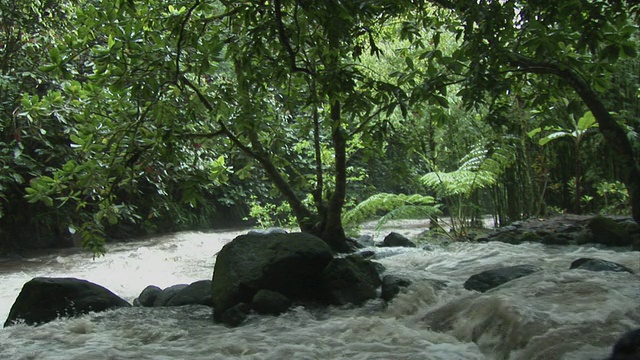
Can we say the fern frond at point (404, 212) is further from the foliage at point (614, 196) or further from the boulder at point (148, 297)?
the boulder at point (148, 297)

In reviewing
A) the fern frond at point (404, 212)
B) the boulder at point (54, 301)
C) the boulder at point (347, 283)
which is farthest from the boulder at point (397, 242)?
the boulder at point (54, 301)

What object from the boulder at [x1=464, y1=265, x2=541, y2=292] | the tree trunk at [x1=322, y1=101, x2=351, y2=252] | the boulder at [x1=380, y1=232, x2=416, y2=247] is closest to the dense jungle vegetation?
the tree trunk at [x1=322, y1=101, x2=351, y2=252]

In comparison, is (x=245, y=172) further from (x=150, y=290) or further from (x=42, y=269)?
(x=42, y=269)

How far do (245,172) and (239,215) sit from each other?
6.78 meters

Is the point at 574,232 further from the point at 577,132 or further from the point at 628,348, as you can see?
the point at 628,348

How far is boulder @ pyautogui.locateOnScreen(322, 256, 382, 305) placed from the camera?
13.5ft

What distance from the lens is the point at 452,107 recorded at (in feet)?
28.7

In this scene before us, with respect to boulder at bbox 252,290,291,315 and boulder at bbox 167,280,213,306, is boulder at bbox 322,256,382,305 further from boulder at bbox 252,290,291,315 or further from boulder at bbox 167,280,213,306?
boulder at bbox 167,280,213,306

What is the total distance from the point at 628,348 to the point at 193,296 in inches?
135

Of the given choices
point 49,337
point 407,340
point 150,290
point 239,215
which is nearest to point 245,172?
point 150,290

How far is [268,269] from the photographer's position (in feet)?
13.7

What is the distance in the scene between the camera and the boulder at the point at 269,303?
3889 mm

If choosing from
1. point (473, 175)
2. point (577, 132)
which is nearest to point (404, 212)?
point (473, 175)

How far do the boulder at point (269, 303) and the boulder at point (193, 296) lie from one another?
72cm
